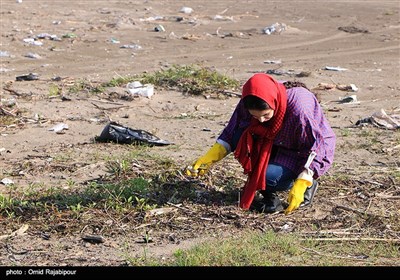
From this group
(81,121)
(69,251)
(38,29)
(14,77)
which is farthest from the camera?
(38,29)

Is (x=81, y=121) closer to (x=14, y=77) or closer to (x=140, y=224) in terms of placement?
(x=14, y=77)

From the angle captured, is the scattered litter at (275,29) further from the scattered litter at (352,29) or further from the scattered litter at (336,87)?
the scattered litter at (336,87)

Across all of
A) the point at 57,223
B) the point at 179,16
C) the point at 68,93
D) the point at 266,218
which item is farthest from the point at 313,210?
the point at 179,16

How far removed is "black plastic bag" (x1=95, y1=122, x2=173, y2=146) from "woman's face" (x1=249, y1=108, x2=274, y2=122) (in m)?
2.29

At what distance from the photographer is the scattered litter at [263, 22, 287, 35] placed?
14877mm

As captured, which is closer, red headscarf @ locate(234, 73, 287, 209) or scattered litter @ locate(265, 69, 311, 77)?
red headscarf @ locate(234, 73, 287, 209)

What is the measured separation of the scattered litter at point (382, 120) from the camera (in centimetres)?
810

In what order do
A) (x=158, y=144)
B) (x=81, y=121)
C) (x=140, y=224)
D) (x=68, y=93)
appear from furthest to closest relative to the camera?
(x=68, y=93) < (x=81, y=121) < (x=158, y=144) < (x=140, y=224)

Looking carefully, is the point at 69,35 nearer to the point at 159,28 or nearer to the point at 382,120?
Result: the point at 159,28

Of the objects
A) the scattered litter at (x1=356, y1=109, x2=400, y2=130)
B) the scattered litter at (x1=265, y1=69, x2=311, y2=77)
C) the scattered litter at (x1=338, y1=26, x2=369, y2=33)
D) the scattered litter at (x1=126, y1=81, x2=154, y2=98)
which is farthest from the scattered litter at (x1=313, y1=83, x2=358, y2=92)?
the scattered litter at (x1=338, y1=26, x2=369, y2=33)

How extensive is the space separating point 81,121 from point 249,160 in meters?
3.23

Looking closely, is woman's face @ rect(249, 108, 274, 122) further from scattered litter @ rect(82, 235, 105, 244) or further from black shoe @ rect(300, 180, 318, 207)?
scattered litter @ rect(82, 235, 105, 244)

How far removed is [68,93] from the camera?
9.52 metres

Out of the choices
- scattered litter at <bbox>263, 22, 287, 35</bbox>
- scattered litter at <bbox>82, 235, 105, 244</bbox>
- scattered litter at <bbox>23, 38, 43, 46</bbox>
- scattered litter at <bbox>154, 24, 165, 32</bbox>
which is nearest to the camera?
scattered litter at <bbox>82, 235, 105, 244</bbox>
